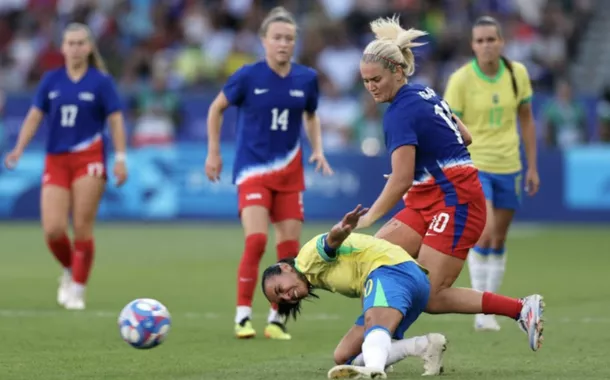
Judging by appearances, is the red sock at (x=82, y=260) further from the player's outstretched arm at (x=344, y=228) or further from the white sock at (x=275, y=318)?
the player's outstretched arm at (x=344, y=228)

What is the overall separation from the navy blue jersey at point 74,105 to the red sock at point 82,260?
3.16ft

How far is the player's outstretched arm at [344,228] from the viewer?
27.4 feet

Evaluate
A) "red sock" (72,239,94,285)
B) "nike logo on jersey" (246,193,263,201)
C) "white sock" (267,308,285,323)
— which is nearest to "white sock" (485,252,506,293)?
"white sock" (267,308,285,323)

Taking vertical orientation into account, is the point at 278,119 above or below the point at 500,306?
above

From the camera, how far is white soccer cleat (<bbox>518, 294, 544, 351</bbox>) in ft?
29.6

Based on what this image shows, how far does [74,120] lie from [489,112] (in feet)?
13.5

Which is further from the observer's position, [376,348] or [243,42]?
[243,42]

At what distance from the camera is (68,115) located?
13.5 metres

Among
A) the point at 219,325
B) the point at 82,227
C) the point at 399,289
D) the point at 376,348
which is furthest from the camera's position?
the point at 82,227

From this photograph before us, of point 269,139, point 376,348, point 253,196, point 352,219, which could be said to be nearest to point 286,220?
point 253,196

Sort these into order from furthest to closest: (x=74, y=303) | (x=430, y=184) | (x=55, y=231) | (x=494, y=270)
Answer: (x=55, y=231) < (x=74, y=303) < (x=494, y=270) < (x=430, y=184)

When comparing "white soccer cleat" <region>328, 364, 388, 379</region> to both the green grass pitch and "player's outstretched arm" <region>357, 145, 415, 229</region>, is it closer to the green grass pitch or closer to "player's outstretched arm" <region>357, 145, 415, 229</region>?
the green grass pitch

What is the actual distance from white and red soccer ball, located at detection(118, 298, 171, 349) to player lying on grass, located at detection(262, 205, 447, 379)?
813 mm

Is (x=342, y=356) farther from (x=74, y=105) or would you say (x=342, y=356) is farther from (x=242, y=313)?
(x=74, y=105)
